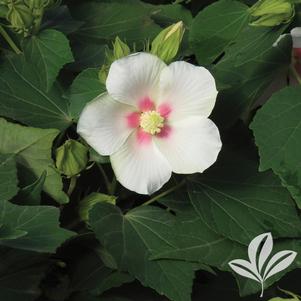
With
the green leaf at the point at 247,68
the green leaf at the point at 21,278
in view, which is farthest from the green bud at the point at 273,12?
the green leaf at the point at 21,278

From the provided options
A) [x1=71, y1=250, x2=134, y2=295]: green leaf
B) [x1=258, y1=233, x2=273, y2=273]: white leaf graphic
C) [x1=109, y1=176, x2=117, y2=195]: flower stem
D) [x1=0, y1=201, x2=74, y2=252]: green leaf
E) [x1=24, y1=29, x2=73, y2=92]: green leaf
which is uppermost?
[x1=24, y1=29, x2=73, y2=92]: green leaf

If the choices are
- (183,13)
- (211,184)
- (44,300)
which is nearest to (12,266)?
(44,300)

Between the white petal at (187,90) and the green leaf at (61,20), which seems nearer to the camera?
the white petal at (187,90)

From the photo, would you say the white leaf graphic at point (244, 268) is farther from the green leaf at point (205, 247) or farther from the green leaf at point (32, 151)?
the green leaf at point (32, 151)

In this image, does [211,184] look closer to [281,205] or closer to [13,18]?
[281,205]

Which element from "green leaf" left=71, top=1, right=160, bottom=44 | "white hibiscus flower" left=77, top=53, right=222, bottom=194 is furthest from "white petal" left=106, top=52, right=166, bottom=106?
"green leaf" left=71, top=1, right=160, bottom=44

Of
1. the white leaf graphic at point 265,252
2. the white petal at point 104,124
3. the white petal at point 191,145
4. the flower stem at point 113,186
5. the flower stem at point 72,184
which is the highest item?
the white petal at point 104,124

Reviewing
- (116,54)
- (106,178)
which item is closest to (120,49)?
(116,54)

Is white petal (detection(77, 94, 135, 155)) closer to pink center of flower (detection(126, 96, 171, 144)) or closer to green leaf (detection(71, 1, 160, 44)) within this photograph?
pink center of flower (detection(126, 96, 171, 144))

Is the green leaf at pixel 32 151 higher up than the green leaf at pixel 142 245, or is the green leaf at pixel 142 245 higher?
the green leaf at pixel 32 151
